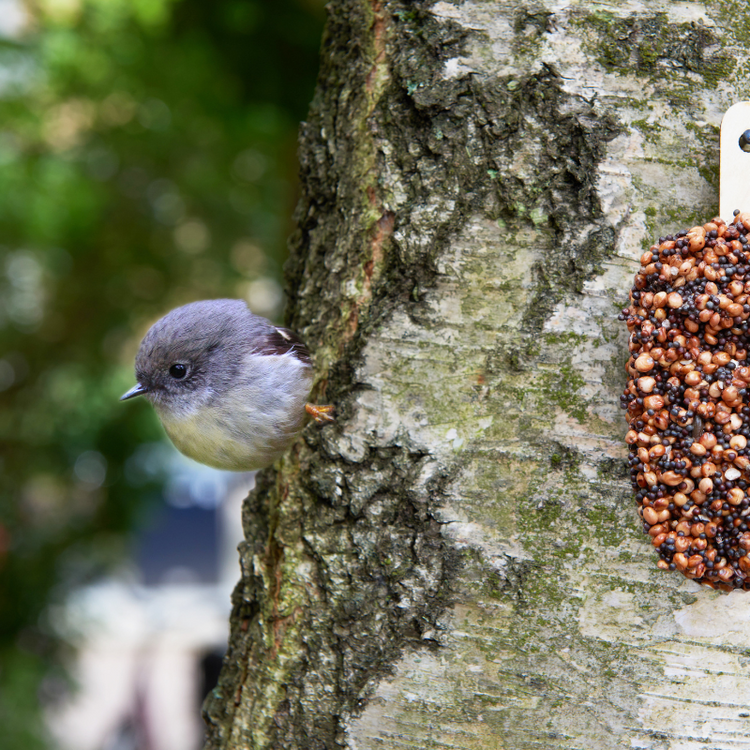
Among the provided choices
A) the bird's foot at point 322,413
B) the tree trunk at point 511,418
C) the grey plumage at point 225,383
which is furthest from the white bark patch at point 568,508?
the grey plumage at point 225,383

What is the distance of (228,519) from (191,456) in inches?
248

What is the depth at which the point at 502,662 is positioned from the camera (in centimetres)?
136

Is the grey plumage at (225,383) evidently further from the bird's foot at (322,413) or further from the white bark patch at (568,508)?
the white bark patch at (568,508)

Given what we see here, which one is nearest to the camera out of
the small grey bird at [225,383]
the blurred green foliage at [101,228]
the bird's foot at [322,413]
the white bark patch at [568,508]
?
the white bark patch at [568,508]

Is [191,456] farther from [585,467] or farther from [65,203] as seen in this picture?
[65,203]

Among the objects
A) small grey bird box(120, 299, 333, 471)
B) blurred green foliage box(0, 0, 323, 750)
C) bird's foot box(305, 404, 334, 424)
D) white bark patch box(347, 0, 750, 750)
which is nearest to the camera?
white bark patch box(347, 0, 750, 750)

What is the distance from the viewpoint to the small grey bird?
5.63ft

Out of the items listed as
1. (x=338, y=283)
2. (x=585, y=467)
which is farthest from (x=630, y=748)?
(x=338, y=283)

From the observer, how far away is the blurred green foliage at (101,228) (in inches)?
135

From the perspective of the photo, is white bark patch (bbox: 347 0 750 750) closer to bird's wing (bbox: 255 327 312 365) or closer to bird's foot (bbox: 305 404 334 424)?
bird's foot (bbox: 305 404 334 424)

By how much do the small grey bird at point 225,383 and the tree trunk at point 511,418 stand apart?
228 millimetres

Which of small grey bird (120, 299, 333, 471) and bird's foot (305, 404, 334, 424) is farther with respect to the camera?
small grey bird (120, 299, 333, 471)

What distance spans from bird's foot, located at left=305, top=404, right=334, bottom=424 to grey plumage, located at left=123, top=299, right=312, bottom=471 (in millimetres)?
110

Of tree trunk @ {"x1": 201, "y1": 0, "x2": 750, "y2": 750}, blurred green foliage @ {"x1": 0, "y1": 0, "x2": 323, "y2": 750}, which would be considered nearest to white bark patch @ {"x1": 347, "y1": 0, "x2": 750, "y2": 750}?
tree trunk @ {"x1": 201, "y1": 0, "x2": 750, "y2": 750}
